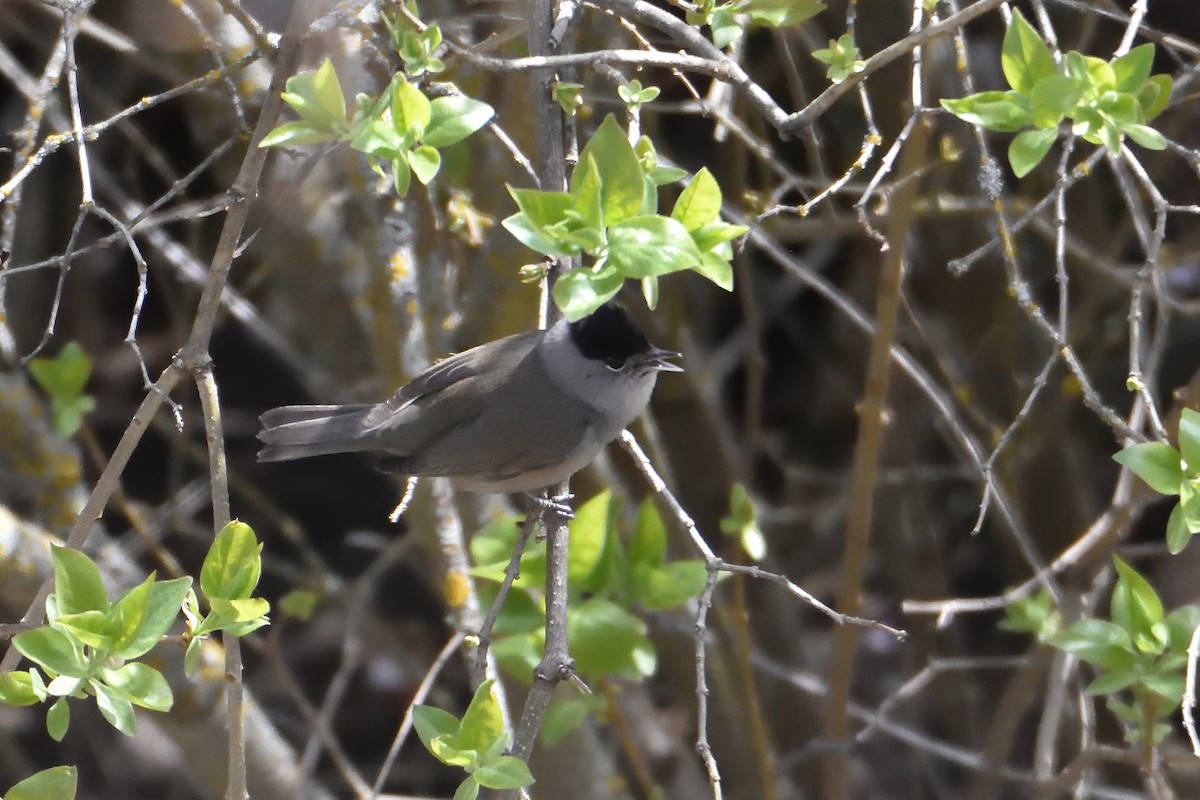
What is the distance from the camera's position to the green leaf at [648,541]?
273 cm

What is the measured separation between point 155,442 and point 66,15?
376 centimetres

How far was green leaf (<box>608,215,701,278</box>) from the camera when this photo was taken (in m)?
1.61

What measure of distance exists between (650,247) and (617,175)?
0.12 m

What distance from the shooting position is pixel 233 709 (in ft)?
6.14

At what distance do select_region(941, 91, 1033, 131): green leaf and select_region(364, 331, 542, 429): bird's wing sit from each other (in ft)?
4.85

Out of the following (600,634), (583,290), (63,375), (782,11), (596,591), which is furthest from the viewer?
(63,375)

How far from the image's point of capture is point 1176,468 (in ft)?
6.37

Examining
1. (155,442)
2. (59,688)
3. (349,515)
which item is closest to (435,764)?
(349,515)

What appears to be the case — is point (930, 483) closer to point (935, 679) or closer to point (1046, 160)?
point (935, 679)

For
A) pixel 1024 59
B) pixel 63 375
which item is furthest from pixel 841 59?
pixel 63 375

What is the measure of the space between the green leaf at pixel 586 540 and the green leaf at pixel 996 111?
1.12 metres

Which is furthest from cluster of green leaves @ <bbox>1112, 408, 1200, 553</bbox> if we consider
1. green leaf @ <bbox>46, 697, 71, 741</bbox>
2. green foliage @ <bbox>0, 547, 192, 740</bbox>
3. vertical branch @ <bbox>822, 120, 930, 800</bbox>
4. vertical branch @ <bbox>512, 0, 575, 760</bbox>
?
green leaf @ <bbox>46, 697, 71, 741</bbox>

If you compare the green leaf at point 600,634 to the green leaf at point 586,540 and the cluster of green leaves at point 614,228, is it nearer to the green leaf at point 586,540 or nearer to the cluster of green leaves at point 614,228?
the green leaf at point 586,540

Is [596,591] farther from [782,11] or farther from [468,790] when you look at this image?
[782,11]
